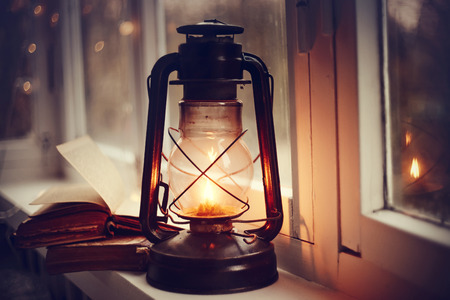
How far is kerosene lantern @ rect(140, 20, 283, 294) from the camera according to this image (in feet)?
3.04

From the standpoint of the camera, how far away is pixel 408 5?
2.54 ft

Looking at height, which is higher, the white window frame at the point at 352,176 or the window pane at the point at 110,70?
the window pane at the point at 110,70

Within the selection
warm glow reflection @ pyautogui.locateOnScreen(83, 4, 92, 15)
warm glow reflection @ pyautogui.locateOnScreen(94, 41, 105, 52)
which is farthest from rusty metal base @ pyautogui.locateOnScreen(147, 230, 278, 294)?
warm glow reflection @ pyautogui.locateOnScreen(83, 4, 92, 15)

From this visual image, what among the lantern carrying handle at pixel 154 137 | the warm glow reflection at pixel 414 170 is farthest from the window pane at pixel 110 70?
the warm glow reflection at pixel 414 170

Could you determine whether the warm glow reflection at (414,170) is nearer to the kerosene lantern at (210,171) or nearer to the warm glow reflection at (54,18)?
the kerosene lantern at (210,171)

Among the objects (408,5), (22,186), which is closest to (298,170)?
(408,5)

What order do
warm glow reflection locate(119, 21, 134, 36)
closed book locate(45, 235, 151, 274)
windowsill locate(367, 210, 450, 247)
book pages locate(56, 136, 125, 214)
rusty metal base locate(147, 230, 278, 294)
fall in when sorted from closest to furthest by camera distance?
windowsill locate(367, 210, 450, 247) → rusty metal base locate(147, 230, 278, 294) → closed book locate(45, 235, 151, 274) → book pages locate(56, 136, 125, 214) → warm glow reflection locate(119, 21, 134, 36)

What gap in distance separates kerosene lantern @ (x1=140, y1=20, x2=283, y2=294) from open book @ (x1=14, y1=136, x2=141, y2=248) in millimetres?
186

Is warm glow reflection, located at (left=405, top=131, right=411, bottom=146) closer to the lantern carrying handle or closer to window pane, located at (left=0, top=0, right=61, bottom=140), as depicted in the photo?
the lantern carrying handle

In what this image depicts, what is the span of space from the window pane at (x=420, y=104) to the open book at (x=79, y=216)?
23.8 inches

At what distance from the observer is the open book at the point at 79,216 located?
1.15 m

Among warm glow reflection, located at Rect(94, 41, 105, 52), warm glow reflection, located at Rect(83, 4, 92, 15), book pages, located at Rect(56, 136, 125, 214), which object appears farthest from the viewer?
warm glow reflection, located at Rect(83, 4, 92, 15)

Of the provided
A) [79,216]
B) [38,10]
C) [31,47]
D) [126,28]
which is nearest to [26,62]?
[31,47]

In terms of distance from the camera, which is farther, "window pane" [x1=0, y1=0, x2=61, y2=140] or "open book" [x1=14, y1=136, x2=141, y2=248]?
"window pane" [x1=0, y1=0, x2=61, y2=140]
